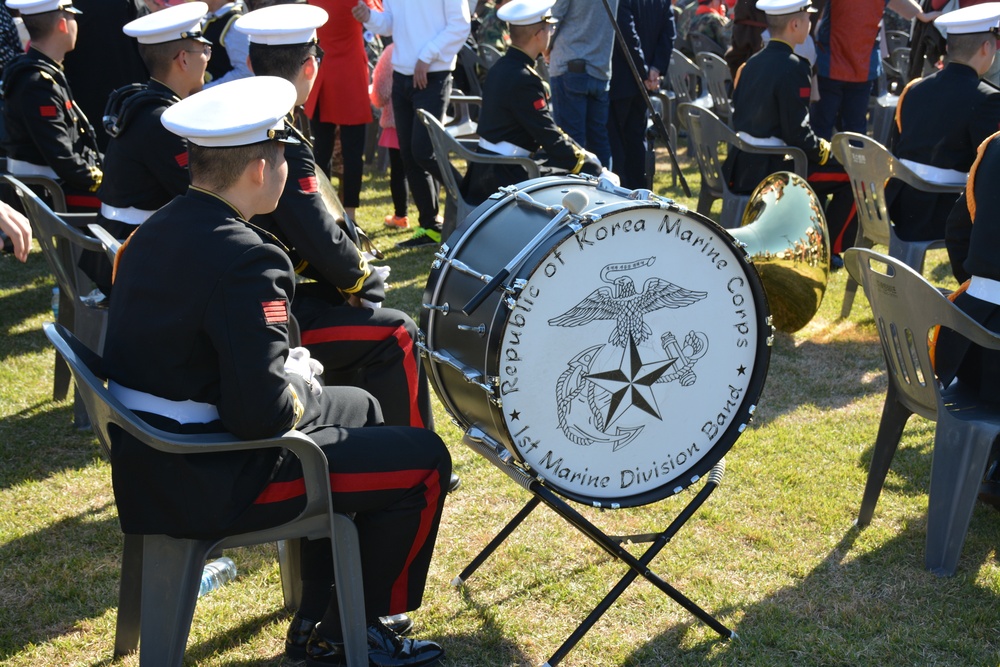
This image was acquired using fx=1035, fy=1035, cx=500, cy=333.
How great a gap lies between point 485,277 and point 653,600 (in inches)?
48.2

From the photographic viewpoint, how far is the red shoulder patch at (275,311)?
2.33 meters

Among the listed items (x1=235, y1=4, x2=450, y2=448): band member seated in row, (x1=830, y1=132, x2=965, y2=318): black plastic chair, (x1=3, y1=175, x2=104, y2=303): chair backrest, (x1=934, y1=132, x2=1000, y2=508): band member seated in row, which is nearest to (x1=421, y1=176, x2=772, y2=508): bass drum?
(x1=235, y1=4, x2=450, y2=448): band member seated in row

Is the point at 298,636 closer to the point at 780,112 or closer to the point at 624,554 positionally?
the point at 624,554

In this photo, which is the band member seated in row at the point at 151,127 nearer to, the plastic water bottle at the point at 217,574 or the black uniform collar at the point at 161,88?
the black uniform collar at the point at 161,88

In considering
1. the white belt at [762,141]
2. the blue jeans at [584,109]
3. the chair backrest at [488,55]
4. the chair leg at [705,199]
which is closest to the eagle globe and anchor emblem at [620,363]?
the white belt at [762,141]

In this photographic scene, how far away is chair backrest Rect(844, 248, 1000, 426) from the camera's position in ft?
10.2

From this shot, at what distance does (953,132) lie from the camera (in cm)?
496

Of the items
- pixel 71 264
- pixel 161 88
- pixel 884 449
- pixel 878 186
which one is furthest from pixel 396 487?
pixel 878 186

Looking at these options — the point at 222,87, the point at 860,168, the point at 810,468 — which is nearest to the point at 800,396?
the point at 810,468

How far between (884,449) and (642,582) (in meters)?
1.01

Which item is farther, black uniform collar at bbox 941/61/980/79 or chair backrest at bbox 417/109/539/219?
chair backrest at bbox 417/109/539/219

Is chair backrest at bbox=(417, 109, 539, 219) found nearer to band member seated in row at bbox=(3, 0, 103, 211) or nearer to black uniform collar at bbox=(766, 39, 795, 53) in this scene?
black uniform collar at bbox=(766, 39, 795, 53)

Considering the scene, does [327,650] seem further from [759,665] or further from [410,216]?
[410,216]

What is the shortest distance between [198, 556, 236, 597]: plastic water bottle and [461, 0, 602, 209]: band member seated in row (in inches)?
117
